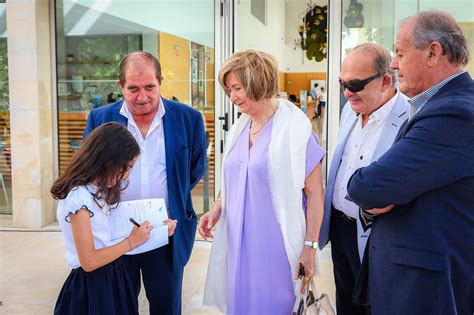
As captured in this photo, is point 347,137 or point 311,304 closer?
point 311,304

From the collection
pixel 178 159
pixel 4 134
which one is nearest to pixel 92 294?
pixel 178 159

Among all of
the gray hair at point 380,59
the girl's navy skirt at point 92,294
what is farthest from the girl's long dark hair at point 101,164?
the gray hair at point 380,59

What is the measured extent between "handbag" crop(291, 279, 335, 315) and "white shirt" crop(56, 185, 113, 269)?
0.77 metres

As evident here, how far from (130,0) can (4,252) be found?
2863 millimetres

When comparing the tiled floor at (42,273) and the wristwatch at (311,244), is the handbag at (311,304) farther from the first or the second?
the tiled floor at (42,273)

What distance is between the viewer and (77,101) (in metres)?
5.50

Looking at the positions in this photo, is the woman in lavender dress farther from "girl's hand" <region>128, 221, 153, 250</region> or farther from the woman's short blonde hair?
"girl's hand" <region>128, 221, 153, 250</region>

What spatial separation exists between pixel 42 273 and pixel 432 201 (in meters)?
3.43

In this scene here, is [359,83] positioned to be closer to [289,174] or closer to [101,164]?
[289,174]

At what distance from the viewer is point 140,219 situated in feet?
6.23

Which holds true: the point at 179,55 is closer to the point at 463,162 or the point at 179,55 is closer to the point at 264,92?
the point at 264,92

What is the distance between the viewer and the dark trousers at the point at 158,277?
7.11 feet

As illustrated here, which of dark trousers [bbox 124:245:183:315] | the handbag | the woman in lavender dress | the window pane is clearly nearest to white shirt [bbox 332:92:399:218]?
the woman in lavender dress

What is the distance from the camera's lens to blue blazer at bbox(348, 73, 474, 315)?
1.36 meters
